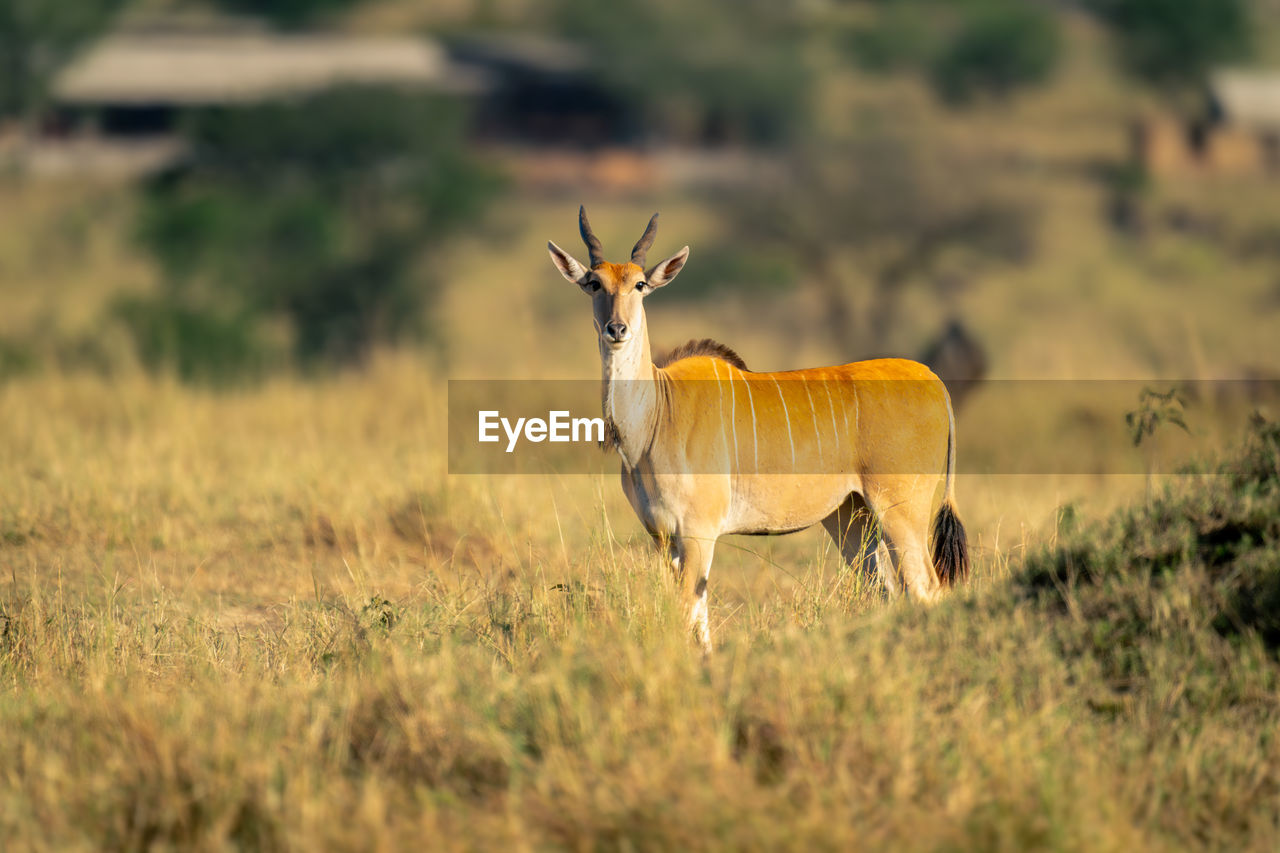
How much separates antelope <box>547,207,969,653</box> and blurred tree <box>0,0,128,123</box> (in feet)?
107

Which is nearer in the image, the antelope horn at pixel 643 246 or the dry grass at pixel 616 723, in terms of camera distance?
the dry grass at pixel 616 723

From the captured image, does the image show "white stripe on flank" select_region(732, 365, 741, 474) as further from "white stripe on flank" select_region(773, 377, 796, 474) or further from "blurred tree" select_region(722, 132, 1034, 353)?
"blurred tree" select_region(722, 132, 1034, 353)

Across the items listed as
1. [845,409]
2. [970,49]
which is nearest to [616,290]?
[845,409]

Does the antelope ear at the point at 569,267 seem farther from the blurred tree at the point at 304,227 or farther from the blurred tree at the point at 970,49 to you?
the blurred tree at the point at 970,49

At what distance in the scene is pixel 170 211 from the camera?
20.7m

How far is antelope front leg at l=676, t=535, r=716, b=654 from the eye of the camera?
18.5 feet

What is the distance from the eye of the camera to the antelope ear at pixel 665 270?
602cm

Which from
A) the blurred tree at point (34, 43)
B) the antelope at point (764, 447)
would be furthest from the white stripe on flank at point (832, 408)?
the blurred tree at point (34, 43)

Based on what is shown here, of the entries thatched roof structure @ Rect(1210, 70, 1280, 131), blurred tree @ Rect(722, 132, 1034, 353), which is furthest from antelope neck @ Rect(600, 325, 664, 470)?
thatched roof structure @ Rect(1210, 70, 1280, 131)

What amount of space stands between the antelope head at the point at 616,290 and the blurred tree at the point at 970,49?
1615 inches

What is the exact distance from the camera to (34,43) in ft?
117

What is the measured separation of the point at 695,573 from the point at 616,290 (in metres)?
1.10

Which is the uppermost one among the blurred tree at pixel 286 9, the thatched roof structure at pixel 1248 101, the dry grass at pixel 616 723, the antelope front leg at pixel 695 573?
the blurred tree at pixel 286 9

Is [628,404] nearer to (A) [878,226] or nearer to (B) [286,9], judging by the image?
(A) [878,226]
